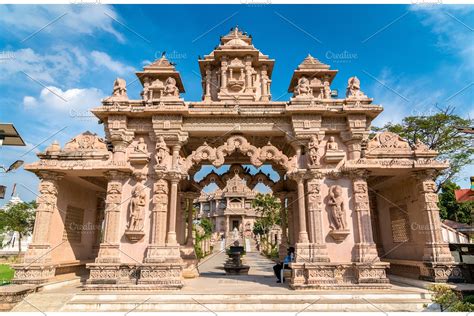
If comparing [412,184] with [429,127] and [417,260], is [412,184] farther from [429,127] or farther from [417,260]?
[429,127]

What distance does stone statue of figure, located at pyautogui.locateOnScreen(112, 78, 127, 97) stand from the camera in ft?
37.4

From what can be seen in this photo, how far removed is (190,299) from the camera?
8.34m

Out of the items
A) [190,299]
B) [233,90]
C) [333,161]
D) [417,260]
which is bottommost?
[190,299]

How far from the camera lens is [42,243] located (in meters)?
10.0

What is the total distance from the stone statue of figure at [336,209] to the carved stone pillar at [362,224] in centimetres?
49

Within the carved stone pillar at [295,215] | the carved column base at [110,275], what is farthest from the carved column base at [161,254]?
the carved stone pillar at [295,215]

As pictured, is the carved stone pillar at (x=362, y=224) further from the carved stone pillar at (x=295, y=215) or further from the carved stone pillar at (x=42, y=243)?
the carved stone pillar at (x=42, y=243)

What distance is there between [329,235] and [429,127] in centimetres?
1622

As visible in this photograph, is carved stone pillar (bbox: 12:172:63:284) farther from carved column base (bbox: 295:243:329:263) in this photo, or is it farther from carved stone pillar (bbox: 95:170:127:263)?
carved column base (bbox: 295:243:329:263)

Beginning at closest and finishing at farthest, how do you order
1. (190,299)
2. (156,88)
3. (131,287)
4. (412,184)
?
A: (190,299) < (131,287) < (412,184) < (156,88)

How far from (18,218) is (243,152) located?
36920mm

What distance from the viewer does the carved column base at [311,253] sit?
9.83 m

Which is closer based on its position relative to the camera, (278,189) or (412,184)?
(412,184)

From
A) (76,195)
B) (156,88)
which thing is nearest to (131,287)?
(76,195)
